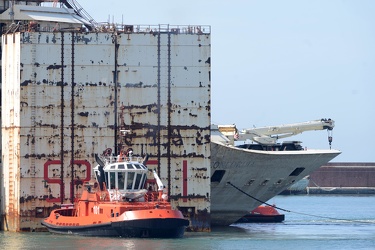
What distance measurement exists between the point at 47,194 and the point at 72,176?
1438 mm

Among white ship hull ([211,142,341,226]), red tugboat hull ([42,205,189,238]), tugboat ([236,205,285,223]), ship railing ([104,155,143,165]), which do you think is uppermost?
ship railing ([104,155,143,165])

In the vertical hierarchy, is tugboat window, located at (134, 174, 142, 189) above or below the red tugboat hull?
above

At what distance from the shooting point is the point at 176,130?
58.7m

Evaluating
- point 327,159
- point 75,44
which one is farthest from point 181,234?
point 327,159

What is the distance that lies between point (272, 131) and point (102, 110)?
15.5m

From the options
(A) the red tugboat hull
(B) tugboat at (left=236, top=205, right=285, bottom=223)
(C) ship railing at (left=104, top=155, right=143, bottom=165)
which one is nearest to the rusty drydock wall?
(C) ship railing at (left=104, top=155, right=143, bottom=165)

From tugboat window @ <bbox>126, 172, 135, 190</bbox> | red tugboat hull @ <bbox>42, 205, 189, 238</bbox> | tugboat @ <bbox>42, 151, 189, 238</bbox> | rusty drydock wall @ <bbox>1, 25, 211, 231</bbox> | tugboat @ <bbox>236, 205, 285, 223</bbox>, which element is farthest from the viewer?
tugboat @ <bbox>236, 205, 285, 223</bbox>

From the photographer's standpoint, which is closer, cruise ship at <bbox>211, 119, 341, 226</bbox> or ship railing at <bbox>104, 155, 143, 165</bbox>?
ship railing at <bbox>104, 155, 143, 165</bbox>

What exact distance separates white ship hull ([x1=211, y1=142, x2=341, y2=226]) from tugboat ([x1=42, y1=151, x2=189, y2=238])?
7975 mm

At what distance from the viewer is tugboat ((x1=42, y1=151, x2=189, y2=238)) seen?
176ft

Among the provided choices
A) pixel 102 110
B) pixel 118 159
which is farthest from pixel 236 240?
pixel 102 110

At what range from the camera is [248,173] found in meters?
66.2

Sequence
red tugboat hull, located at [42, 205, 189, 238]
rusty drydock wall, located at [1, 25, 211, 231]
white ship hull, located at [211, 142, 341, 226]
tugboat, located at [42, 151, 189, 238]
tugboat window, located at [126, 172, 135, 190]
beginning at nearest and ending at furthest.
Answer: red tugboat hull, located at [42, 205, 189, 238] → tugboat, located at [42, 151, 189, 238] → tugboat window, located at [126, 172, 135, 190] → rusty drydock wall, located at [1, 25, 211, 231] → white ship hull, located at [211, 142, 341, 226]

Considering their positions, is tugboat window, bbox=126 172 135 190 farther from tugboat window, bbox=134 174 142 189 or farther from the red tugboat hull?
the red tugboat hull
